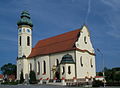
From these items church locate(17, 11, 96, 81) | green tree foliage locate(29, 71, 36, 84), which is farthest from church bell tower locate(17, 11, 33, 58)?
green tree foliage locate(29, 71, 36, 84)

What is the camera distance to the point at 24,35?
60500 millimetres

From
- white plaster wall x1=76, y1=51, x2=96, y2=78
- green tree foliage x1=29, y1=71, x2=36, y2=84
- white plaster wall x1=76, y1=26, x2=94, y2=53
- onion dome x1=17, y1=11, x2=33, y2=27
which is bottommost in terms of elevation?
green tree foliage x1=29, y1=71, x2=36, y2=84

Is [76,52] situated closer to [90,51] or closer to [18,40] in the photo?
[90,51]

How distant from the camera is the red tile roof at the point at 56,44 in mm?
48759

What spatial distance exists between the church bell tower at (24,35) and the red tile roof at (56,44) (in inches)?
75.0

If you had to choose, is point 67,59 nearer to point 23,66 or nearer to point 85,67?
point 85,67

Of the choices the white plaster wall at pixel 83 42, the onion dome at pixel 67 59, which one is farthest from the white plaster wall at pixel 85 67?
the white plaster wall at pixel 83 42

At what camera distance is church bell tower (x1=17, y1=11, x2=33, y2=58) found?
60316 millimetres

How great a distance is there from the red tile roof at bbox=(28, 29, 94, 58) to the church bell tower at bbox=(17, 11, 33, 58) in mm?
1906

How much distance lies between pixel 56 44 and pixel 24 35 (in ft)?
39.7

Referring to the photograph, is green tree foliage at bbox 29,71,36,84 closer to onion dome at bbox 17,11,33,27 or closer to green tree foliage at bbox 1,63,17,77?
onion dome at bbox 17,11,33,27

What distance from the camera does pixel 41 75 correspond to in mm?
54219

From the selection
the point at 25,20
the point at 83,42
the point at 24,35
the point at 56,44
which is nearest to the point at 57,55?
the point at 56,44

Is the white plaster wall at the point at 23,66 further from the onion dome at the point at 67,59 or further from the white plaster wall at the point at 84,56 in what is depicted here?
the white plaster wall at the point at 84,56
